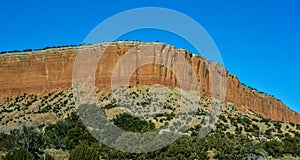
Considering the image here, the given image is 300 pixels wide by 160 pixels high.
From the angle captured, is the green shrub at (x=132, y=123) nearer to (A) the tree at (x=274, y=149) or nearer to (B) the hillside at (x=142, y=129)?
(B) the hillside at (x=142, y=129)

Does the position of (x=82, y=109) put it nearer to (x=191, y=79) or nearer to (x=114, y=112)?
(x=114, y=112)

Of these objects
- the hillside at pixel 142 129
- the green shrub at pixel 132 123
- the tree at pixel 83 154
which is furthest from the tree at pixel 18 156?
the green shrub at pixel 132 123

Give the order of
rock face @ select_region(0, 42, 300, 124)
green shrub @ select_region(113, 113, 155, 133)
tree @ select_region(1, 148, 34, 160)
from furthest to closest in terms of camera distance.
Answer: rock face @ select_region(0, 42, 300, 124), green shrub @ select_region(113, 113, 155, 133), tree @ select_region(1, 148, 34, 160)

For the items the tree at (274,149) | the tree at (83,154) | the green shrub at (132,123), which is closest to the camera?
the tree at (83,154)

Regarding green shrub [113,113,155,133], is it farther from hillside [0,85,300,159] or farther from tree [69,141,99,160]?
tree [69,141,99,160]

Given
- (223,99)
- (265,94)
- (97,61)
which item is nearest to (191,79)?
(223,99)

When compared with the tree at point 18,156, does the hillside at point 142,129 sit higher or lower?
higher

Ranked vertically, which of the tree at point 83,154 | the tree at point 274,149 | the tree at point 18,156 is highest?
the tree at point 274,149

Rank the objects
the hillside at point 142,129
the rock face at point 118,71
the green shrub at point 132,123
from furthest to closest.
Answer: the rock face at point 118,71
the green shrub at point 132,123
the hillside at point 142,129

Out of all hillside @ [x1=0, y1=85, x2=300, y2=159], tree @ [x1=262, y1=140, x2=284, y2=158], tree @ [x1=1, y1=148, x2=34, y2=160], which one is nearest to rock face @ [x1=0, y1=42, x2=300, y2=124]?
hillside @ [x1=0, y1=85, x2=300, y2=159]
